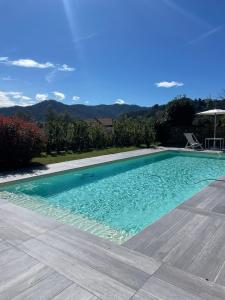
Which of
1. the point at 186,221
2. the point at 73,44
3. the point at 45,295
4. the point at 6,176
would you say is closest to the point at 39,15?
the point at 73,44

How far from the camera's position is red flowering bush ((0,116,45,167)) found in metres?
8.00

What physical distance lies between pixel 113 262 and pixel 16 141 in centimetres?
642

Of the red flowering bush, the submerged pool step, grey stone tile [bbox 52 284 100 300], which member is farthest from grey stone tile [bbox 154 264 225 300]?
the red flowering bush

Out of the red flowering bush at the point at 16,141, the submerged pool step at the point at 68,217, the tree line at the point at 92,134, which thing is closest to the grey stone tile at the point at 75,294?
the submerged pool step at the point at 68,217

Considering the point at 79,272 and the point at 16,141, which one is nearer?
the point at 79,272

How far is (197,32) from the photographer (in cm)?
1174

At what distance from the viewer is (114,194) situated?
639cm

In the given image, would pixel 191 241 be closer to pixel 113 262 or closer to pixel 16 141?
pixel 113 262

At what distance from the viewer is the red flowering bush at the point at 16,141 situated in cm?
A: 800

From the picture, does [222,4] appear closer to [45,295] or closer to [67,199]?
[67,199]

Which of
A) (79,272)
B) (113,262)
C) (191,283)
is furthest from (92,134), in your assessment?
(191,283)

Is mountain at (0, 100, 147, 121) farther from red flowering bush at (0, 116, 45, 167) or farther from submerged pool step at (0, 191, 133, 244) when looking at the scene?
submerged pool step at (0, 191, 133, 244)

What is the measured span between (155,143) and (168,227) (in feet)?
44.4

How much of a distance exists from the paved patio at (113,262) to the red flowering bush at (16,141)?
15.2 ft
